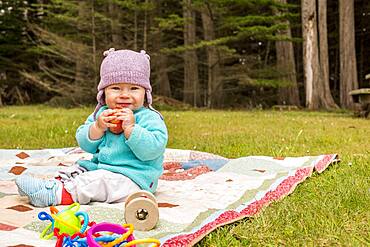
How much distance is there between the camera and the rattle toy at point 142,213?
193 centimetres

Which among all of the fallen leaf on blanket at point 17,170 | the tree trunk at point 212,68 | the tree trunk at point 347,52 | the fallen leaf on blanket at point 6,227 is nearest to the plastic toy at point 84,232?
the fallen leaf on blanket at point 6,227

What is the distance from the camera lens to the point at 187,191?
2.67 meters

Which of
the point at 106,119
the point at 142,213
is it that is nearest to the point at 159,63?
the point at 106,119

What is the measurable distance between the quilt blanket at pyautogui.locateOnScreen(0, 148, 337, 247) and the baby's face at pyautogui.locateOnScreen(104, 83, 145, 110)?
468 mm

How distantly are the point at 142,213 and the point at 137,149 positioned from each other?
0.50 meters

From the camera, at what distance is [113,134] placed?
2.54 metres

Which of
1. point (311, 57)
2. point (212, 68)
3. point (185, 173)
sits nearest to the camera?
point (185, 173)

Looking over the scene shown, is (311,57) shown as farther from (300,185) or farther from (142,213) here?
(142,213)

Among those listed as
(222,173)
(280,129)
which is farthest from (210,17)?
(222,173)

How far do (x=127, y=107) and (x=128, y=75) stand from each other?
6.6 inches

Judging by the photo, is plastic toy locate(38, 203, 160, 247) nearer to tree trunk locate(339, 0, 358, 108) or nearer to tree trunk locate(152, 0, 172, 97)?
tree trunk locate(152, 0, 172, 97)

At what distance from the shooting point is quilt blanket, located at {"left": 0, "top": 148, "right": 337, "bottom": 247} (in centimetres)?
191

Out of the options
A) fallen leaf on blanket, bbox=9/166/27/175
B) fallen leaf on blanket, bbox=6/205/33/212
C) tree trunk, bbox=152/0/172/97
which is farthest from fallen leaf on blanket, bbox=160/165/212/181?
tree trunk, bbox=152/0/172/97

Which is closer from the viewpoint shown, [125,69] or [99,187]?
[99,187]
